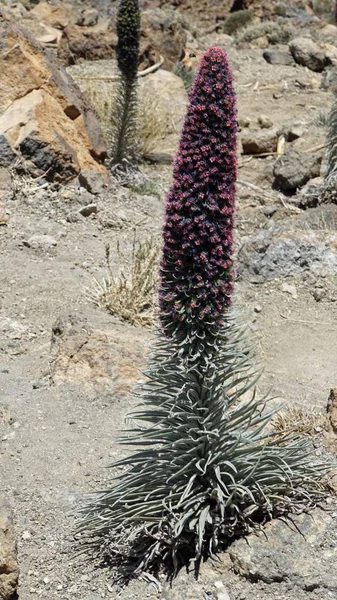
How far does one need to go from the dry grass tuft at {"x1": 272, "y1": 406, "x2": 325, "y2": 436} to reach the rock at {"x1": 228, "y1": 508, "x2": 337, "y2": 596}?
71 centimetres

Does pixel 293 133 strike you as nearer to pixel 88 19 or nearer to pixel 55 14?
pixel 88 19

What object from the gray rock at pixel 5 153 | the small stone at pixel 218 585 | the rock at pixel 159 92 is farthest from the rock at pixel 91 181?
the small stone at pixel 218 585

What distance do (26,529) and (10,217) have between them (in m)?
3.96

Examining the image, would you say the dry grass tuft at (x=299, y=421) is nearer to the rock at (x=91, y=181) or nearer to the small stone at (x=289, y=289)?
the small stone at (x=289, y=289)

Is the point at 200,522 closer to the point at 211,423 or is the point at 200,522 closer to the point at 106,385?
the point at 211,423

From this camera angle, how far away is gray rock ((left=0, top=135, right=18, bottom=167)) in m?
7.56

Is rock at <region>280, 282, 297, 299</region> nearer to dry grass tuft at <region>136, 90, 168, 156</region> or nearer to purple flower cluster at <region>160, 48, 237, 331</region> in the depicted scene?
purple flower cluster at <region>160, 48, 237, 331</region>

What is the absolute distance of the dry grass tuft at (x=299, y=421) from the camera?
13.0ft

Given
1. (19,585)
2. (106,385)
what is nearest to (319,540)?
(19,585)

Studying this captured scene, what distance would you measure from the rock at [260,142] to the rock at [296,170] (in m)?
1.39

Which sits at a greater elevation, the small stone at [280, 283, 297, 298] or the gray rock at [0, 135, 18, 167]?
the small stone at [280, 283, 297, 298]

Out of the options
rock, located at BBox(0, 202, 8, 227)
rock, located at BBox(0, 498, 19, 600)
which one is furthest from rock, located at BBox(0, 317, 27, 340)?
rock, located at BBox(0, 498, 19, 600)

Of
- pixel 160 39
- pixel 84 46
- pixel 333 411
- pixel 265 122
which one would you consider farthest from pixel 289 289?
pixel 160 39

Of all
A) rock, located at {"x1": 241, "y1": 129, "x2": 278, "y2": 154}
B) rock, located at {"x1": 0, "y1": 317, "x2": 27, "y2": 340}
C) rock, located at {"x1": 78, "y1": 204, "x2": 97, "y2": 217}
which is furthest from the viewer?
rock, located at {"x1": 241, "y1": 129, "x2": 278, "y2": 154}
